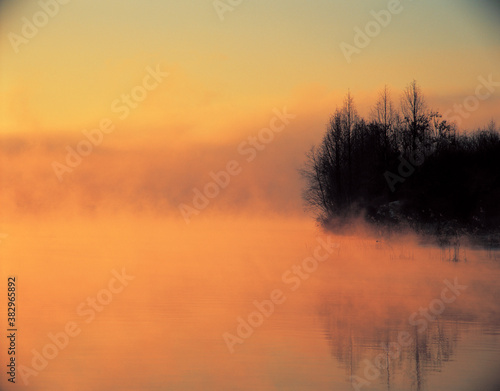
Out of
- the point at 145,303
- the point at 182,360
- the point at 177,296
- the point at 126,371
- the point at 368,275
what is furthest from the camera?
the point at 368,275

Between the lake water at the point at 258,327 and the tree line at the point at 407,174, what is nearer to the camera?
the lake water at the point at 258,327

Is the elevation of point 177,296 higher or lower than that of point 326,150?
lower

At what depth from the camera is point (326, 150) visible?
6994 cm

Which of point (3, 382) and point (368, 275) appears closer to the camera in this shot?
point (3, 382)

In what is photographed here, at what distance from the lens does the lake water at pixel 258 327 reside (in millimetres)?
13102

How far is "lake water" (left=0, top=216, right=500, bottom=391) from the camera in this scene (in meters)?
13.1

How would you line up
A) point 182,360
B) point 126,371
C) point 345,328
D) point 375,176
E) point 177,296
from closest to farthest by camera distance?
1. point 126,371
2. point 182,360
3. point 345,328
4. point 177,296
5. point 375,176

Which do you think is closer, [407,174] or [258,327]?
[258,327]

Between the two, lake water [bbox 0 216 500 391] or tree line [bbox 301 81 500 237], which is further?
tree line [bbox 301 81 500 237]

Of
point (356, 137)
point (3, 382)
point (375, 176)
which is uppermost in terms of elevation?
point (356, 137)

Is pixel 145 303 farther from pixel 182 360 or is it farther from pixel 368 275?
pixel 368 275

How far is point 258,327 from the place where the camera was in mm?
17766

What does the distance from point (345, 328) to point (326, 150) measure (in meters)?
53.1

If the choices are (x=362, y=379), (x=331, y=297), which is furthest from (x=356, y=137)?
(x=362, y=379)
